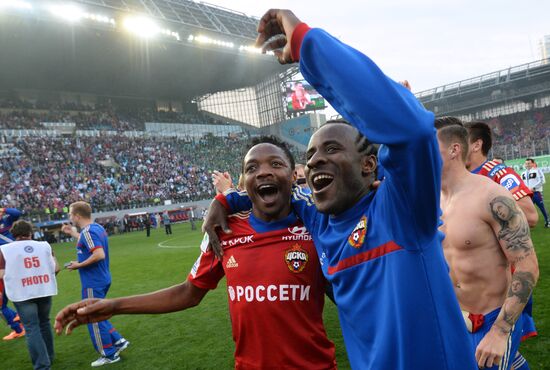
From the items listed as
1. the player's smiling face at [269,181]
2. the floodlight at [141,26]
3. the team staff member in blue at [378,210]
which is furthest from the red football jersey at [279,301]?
the floodlight at [141,26]

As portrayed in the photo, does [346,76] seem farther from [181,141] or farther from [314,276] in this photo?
[181,141]

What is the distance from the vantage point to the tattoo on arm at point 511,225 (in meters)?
2.28

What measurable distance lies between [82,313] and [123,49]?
41103 millimetres

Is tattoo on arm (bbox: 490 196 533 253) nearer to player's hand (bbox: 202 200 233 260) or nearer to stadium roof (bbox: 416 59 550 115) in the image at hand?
player's hand (bbox: 202 200 233 260)

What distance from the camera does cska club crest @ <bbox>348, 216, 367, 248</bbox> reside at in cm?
134

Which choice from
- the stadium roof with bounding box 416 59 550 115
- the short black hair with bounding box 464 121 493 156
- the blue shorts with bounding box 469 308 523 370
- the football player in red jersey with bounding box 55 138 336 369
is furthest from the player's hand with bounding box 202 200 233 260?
the stadium roof with bounding box 416 59 550 115

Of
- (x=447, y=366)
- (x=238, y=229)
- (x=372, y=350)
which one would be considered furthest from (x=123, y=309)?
(x=447, y=366)

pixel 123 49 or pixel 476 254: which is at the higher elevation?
pixel 123 49

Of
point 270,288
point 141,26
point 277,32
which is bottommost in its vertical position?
point 270,288

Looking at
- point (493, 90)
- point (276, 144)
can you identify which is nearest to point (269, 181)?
point (276, 144)

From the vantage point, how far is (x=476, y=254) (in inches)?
97.6

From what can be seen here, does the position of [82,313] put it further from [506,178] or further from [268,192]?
[506,178]

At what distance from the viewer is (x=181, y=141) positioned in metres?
46.8

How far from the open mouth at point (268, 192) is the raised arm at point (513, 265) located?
134cm
